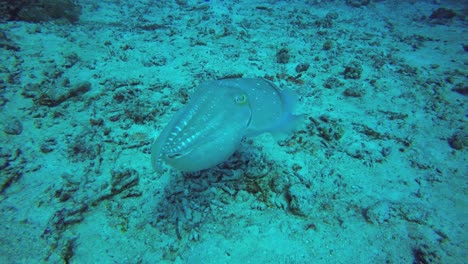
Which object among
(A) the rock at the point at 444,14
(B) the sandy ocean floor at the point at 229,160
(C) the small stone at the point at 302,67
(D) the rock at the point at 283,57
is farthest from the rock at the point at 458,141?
(A) the rock at the point at 444,14

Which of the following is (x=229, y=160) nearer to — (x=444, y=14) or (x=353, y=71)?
(x=353, y=71)

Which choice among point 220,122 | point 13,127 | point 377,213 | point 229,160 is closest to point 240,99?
point 220,122

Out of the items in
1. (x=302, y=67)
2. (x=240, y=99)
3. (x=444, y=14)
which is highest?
(x=240, y=99)

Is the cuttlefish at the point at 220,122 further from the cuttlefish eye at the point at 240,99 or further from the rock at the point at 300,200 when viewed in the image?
the rock at the point at 300,200

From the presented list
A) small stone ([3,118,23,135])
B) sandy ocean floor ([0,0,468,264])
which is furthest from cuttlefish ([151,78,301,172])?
small stone ([3,118,23,135])

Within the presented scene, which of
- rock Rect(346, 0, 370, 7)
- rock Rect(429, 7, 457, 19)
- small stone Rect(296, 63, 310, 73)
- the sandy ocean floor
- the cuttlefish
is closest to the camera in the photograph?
the cuttlefish

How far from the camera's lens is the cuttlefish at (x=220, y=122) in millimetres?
1942

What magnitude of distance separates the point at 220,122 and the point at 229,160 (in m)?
1.37

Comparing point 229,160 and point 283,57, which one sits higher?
point 283,57

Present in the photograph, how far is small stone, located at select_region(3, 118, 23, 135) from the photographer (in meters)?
3.74

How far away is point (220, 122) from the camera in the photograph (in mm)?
2061

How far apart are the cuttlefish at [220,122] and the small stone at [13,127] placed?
3313 millimetres

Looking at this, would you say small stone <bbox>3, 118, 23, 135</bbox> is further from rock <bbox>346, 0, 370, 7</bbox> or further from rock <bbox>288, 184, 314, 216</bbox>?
rock <bbox>346, 0, 370, 7</bbox>

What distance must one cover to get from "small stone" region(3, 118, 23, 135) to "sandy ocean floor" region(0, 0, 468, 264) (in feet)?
→ 0.08
